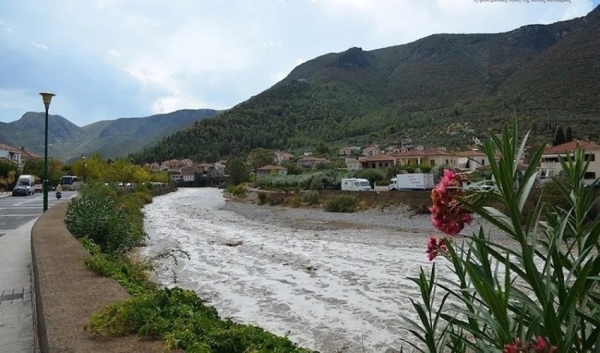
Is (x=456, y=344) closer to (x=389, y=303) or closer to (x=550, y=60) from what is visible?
(x=389, y=303)

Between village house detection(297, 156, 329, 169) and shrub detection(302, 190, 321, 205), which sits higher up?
village house detection(297, 156, 329, 169)

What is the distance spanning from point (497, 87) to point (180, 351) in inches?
4131

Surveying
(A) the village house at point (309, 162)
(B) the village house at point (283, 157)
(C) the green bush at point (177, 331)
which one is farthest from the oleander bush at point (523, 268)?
(B) the village house at point (283, 157)

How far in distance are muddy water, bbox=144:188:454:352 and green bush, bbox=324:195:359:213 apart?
13367 millimetres

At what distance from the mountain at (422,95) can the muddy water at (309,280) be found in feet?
177

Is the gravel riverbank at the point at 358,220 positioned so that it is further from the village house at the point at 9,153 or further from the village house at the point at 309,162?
the village house at the point at 9,153

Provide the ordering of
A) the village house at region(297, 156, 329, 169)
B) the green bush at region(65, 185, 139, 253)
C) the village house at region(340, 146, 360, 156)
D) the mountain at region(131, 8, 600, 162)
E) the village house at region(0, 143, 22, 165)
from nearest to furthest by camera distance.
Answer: the green bush at region(65, 185, 139, 253) → the village house at region(0, 143, 22, 165) → the mountain at region(131, 8, 600, 162) → the village house at region(297, 156, 329, 169) → the village house at region(340, 146, 360, 156)

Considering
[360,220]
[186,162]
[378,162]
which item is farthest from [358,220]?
[186,162]

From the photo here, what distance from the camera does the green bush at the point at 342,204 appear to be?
3541cm

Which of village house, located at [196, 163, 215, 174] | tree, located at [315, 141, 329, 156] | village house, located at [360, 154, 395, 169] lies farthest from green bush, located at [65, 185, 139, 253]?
village house, located at [196, 163, 215, 174]

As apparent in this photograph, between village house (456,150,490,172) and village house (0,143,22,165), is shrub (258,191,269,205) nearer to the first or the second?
village house (456,150,490,172)

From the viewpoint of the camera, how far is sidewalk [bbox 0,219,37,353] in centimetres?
418

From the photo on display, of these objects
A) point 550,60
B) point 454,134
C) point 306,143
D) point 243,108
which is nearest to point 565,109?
point 454,134

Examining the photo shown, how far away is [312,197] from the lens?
4066 cm
